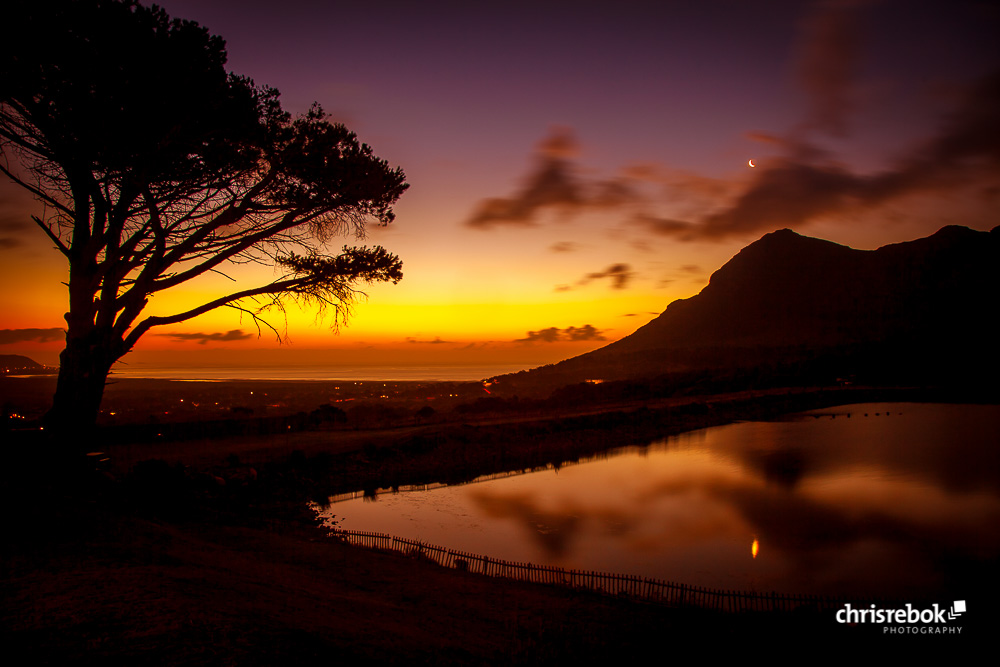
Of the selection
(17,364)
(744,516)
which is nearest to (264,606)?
(744,516)

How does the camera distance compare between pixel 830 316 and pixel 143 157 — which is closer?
pixel 143 157

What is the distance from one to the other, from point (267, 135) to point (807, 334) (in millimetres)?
152421

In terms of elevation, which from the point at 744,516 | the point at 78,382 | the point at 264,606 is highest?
the point at 78,382

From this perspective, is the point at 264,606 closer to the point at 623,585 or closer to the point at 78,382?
the point at 623,585

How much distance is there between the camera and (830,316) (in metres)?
148

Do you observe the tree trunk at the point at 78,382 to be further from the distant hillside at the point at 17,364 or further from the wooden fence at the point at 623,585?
the distant hillside at the point at 17,364

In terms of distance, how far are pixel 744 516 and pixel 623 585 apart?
1062cm

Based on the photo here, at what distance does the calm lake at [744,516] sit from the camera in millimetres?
13430

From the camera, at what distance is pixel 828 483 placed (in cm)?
2423

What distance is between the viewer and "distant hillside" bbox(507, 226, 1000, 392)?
9444 centimetres

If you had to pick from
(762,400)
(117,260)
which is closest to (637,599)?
(117,260)

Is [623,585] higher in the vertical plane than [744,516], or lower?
higher

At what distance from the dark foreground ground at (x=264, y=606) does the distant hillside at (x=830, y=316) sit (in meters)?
85.3

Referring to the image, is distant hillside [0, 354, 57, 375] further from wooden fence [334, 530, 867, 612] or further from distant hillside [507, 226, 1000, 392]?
wooden fence [334, 530, 867, 612]
